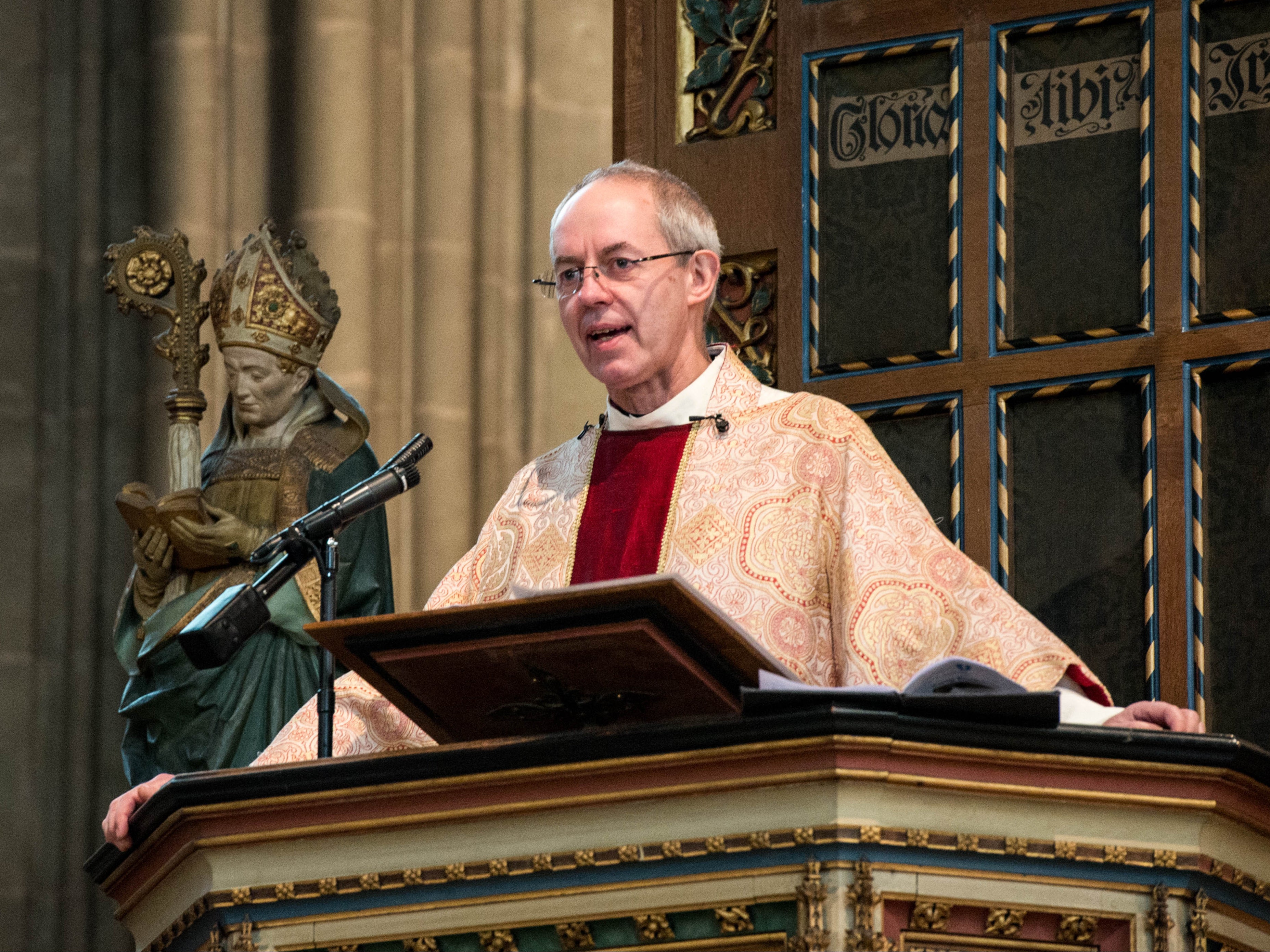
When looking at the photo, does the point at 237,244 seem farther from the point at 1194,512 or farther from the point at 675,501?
the point at 675,501

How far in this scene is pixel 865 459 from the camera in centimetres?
356

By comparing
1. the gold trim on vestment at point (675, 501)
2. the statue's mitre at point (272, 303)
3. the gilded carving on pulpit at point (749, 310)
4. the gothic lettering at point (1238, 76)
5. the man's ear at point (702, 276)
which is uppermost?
the gothic lettering at point (1238, 76)

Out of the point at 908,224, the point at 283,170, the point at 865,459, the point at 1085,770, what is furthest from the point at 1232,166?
the point at 1085,770

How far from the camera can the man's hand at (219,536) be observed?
5.12m

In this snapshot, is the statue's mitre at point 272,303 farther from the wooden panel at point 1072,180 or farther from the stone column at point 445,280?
the wooden panel at point 1072,180

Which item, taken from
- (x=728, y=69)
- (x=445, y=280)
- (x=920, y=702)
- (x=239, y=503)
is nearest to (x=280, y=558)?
(x=920, y=702)

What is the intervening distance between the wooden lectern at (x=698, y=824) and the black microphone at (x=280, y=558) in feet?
1.49

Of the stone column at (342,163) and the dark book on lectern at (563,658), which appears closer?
the dark book on lectern at (563,658)

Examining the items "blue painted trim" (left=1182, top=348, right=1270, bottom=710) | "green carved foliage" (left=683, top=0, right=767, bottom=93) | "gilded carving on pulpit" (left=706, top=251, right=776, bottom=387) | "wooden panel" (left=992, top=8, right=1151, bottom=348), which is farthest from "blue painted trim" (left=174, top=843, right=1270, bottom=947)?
"green carved foliage" (left=683, top=0, right=767, bottom=93)

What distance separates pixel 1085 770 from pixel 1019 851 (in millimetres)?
109

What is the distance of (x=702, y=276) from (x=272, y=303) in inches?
70.4

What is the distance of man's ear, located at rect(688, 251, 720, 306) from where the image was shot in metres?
3.65

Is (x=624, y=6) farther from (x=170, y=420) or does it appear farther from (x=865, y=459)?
(x=865, y=459)

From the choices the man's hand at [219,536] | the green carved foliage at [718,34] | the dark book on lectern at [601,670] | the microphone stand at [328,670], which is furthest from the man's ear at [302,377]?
the dark book on lectern at [601,670]
